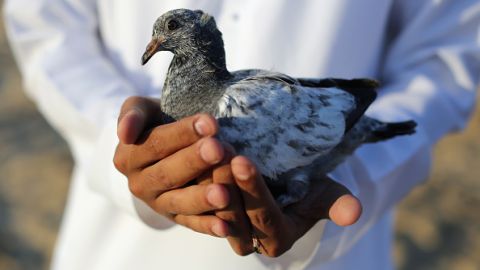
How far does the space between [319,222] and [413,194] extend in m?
4.11

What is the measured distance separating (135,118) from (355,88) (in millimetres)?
794

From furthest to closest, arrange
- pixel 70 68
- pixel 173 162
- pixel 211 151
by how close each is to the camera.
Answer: pixel 70 68, pixel 173 162, pixel 211 151

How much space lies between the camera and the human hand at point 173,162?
1.77 metres

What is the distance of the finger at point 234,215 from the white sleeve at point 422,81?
0.76m

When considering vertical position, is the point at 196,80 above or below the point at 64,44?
above

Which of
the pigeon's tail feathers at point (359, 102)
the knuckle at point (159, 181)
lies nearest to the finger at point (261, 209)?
the knuckle at point (159, 181)

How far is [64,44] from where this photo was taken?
9.39 ft

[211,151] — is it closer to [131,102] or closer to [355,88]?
[131,102]

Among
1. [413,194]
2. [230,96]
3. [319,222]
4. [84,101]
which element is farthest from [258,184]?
[413,194]

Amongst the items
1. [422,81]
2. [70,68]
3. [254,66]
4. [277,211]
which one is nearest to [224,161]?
[277,211]

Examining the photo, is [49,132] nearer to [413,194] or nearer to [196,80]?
[413,194]

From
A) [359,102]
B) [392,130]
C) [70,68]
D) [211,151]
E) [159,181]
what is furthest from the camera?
[70,68]

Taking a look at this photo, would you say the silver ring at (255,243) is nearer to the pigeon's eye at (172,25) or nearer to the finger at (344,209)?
the finger at (344,209)

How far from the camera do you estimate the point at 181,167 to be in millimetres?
1831
